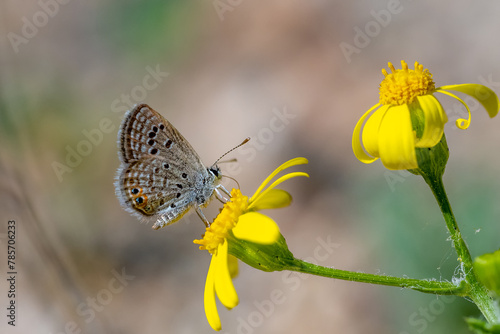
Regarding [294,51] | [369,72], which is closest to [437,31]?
[369,72]

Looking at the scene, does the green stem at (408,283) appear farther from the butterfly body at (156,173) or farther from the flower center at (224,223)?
the butterfly body at (156,173)

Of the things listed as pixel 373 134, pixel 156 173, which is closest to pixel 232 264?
pixel 156 173

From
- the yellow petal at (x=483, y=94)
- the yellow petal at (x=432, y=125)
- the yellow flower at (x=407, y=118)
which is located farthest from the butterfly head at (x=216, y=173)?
the yellow petal at (x=483, y=94)

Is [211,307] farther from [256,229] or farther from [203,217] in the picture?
[203,217]

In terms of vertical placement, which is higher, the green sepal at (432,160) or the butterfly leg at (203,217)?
the butterfly leg at (203,217)

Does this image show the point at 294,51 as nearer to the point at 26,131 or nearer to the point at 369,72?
the point at 369,72

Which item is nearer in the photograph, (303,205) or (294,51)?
(303,205)

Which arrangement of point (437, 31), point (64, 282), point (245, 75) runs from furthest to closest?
point (245, 75) → point (437, 31) → point (64, 282)
